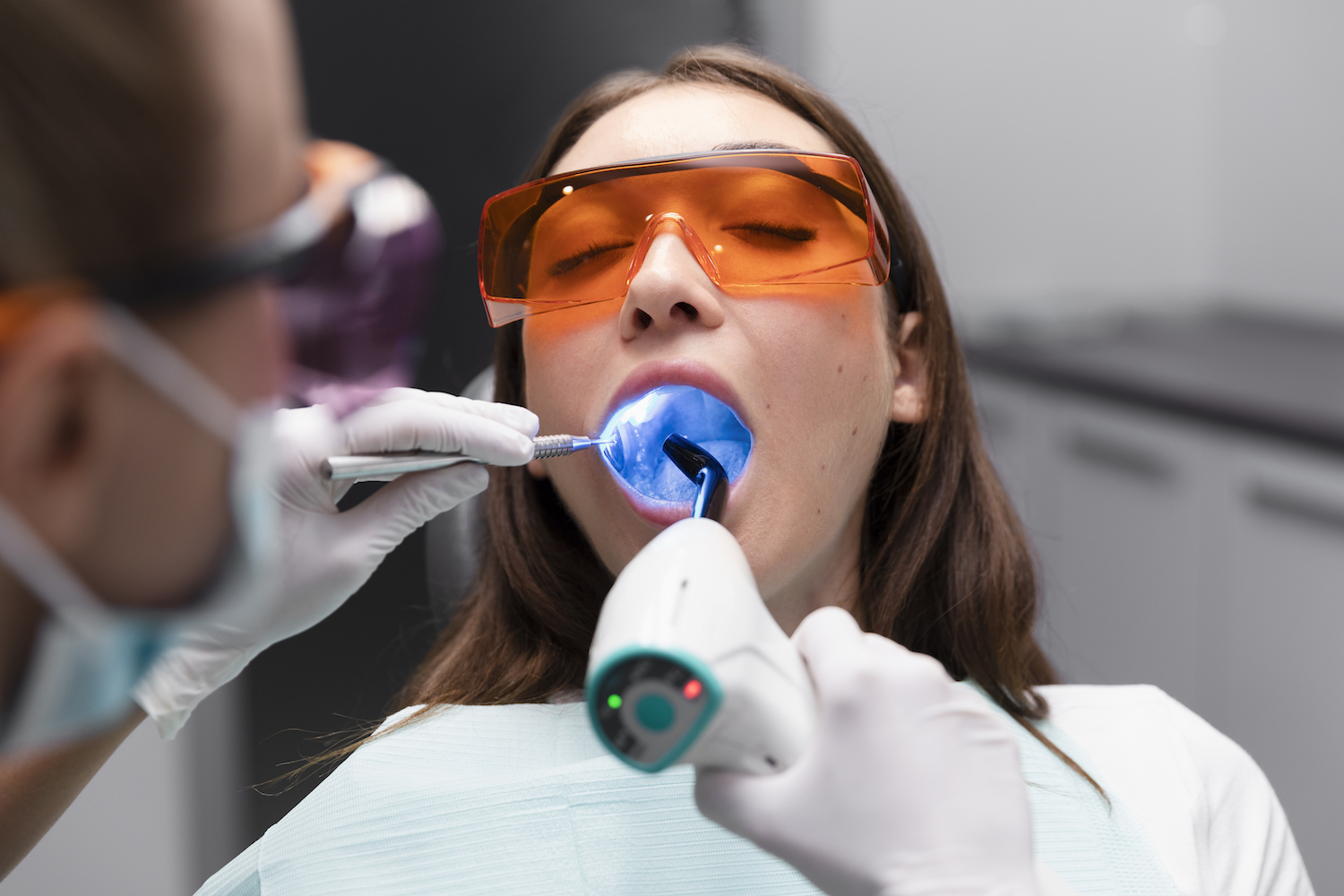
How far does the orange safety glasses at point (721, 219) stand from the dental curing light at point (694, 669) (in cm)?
36

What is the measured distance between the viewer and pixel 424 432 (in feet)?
2.65

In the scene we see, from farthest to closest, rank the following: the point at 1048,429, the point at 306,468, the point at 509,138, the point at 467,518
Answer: the point at 1048,429 → the point at 509,138 → the point at 467,518 → the point at 306,468

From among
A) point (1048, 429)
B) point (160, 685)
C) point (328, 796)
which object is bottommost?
point (1048, 429)

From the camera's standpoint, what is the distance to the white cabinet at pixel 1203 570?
2.03 m

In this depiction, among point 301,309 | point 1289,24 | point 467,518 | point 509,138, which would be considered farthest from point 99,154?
point 1289,24

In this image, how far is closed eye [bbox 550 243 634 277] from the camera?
1028mm

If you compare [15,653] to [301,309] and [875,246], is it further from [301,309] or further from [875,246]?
[875,246]

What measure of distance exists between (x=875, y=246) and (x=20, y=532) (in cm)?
78

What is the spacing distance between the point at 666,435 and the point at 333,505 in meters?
0.29

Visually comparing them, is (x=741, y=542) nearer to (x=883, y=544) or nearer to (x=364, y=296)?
(x=883, y=544)

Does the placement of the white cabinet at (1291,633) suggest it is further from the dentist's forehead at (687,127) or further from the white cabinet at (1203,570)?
the dentist's forehead at (687,127)

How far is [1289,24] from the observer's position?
114 inches

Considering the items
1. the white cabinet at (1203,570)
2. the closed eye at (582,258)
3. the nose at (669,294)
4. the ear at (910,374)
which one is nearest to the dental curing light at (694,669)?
the nose at (669,294)

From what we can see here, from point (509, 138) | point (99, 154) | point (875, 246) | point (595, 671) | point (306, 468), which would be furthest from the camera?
point (509, 138)
